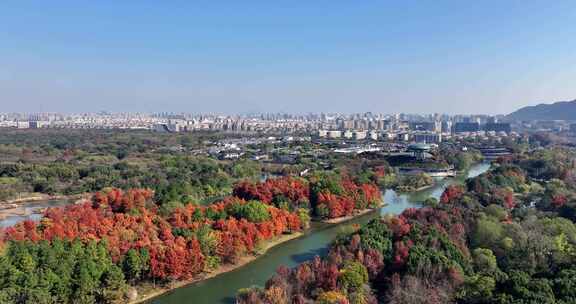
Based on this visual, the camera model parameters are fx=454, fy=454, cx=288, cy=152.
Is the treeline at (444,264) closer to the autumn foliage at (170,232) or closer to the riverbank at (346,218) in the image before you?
the autumn foliage at (170,232)

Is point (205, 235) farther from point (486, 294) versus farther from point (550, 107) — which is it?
point (550, 107)

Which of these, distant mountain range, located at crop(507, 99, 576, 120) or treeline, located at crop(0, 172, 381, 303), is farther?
distant mountain range, located at crop(507, 99, 576, 120)

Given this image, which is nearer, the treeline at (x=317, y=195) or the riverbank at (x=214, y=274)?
the riverbank at (x=214, y=274)

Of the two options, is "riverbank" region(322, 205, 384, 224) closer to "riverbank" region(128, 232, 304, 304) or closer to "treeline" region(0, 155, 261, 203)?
"riverbank" region(128, 232, 304, 304)

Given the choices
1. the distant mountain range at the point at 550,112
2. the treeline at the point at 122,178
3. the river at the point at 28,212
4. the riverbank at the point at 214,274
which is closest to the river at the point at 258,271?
the riverbank at the point at 214,274

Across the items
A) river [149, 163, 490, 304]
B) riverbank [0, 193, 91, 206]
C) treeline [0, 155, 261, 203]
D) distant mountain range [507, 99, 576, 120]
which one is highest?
distant mountain range [507, 99, 576, 120]

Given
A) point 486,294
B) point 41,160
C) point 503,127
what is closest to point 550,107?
point 503,127

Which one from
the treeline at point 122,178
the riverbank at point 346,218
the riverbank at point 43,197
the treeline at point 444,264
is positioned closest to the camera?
the treeline at point 444,264

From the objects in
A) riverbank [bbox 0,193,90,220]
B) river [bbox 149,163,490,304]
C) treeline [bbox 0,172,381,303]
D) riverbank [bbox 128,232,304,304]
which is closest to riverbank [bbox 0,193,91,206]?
riverbank [bbox 0,193,90,220]
